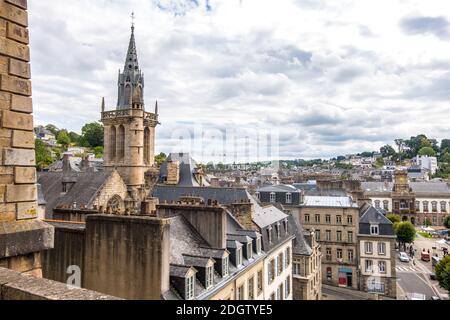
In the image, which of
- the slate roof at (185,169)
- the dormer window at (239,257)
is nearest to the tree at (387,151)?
the slate roof at (185,169)

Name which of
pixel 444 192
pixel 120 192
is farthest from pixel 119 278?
pixel 444 192

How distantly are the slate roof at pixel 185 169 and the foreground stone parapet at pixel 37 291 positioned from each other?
27.8 metres

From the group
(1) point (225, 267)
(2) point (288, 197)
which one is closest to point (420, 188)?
(2) point (288, 197)

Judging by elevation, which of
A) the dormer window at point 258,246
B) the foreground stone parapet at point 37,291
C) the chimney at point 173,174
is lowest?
the dormer window at point 258,246

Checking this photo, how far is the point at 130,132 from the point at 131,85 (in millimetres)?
6250

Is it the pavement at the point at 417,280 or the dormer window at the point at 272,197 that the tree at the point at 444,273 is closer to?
the pavement at the point at 417,280

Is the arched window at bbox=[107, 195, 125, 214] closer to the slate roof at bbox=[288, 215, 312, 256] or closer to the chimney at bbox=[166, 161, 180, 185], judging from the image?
the chimney at bbox=[166, 161, 180, 185]

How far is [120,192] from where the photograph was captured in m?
25.8

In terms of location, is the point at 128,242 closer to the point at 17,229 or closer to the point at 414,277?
the point at 17,229

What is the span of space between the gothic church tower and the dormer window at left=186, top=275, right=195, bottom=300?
23589 millimetres

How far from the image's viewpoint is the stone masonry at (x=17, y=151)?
14.4 ft

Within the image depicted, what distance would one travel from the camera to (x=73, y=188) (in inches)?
934

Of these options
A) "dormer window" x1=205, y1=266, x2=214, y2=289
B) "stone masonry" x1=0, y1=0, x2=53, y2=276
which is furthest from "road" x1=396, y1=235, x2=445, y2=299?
"stone masonry" x1=0, y1=0, x2=53, y2=276

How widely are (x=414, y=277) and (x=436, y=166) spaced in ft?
334
